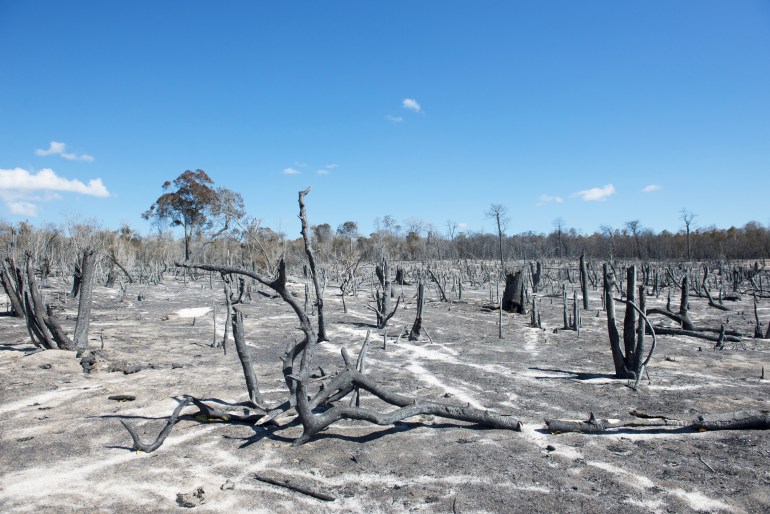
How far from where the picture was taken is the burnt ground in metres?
4.17

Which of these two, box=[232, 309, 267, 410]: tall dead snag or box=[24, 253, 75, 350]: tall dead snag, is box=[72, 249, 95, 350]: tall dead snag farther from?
box=[232, 309, 267, 410]: tall dead snag

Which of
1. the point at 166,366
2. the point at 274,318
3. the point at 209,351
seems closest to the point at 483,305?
the point at 274,318

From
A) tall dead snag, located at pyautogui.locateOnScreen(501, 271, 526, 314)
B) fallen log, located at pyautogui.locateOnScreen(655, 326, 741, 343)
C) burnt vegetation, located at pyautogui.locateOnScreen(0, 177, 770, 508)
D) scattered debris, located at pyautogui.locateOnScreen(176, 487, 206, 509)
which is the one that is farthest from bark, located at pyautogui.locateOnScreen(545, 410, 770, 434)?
tall dead snag, located at pyautogui.locateOnScreen(501, 271, 526, 314)

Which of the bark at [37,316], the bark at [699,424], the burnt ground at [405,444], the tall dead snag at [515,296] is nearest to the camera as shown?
the burnt ground at [405,444]

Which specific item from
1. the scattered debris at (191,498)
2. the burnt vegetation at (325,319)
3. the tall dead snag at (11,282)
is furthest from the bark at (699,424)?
the tall dead snag at (11,282)

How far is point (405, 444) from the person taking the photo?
5344 millimetres

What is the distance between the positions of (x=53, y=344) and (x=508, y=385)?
9044 millimetres

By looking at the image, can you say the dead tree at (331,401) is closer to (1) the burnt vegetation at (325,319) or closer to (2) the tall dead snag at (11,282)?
(1) the burnt vegetation at (325,319)

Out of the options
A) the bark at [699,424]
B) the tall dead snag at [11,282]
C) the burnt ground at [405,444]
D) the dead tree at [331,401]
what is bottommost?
the burnt ground at [405,444]

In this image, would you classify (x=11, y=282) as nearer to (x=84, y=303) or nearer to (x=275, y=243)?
(x=84, y=303)

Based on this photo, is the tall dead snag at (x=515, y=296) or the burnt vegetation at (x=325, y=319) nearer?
the burnt vegetation at (x=325, y=319)

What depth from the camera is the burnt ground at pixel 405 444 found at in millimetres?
4172

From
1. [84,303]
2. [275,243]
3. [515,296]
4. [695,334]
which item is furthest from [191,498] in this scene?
[275,243]

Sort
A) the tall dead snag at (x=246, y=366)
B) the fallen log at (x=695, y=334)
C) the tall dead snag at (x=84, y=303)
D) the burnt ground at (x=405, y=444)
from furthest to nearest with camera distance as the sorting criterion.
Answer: the fallen log at (x=695, y=334)
the tall dead snag at (x=84, y=303)
the tall dead snag at (x=246, y=366)
the burnt ground at (x=405, y=444)
